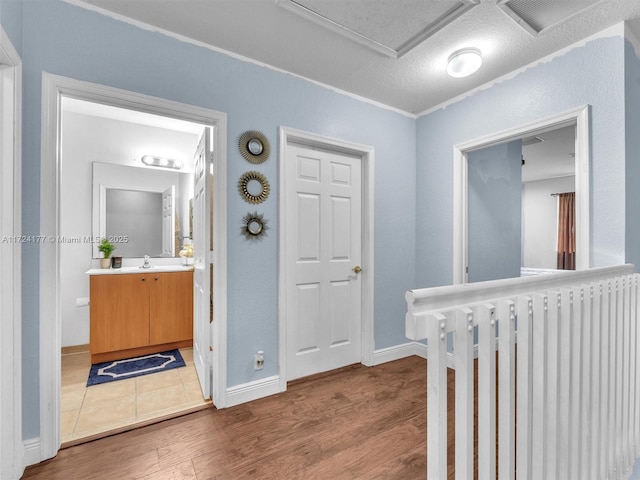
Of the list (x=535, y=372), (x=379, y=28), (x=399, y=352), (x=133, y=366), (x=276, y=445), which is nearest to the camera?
(x=535, y=372)

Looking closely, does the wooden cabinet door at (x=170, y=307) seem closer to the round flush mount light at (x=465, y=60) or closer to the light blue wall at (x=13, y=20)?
the light blue wall at (x=13, y=20)

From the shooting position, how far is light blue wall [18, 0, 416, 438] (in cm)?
162

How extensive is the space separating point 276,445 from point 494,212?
2.98 meters

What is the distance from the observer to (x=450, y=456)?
1662mm

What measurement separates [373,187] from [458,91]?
1.11m

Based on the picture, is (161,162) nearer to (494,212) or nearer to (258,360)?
(258,360)

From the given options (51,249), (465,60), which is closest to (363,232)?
(465,60)

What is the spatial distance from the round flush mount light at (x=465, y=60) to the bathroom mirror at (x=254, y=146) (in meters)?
1.44

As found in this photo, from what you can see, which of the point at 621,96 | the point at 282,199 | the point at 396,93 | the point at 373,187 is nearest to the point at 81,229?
the point at 282,199

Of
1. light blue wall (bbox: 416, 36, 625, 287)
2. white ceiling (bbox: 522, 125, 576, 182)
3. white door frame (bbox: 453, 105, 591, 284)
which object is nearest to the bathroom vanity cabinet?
light blue wall (bbox: 416, 36, 625, 287)

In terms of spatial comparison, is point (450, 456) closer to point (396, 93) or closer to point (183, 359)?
point (183, 359)

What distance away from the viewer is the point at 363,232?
9.64 feet

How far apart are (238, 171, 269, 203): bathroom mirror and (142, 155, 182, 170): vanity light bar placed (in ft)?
6.46

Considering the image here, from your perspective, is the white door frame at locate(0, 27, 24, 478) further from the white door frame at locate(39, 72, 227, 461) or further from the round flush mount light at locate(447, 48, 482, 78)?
the round flush mount light at locate(447, 48, 482, 78)
